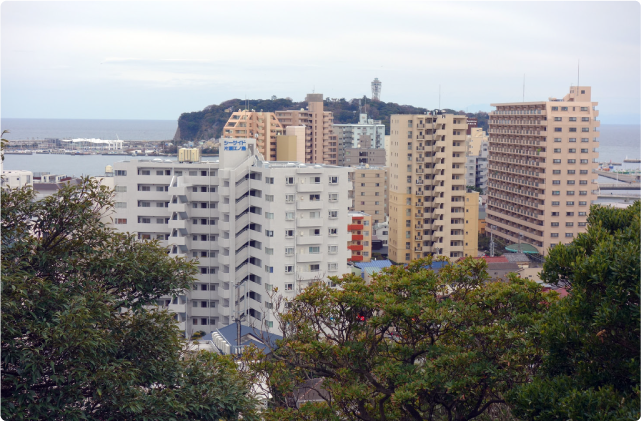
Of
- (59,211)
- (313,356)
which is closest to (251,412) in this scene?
(313,356)

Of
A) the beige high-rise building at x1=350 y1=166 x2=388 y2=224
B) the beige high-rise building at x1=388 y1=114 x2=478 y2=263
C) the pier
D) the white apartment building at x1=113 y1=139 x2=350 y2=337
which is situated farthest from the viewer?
the pier

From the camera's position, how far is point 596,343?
19.7ft

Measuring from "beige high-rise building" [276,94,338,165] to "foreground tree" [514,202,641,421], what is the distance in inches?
2192

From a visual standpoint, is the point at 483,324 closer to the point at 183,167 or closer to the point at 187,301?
the point at 187,301

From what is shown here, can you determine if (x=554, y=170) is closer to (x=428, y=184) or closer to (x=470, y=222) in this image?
(x=470, y=222)

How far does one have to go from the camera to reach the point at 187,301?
83.5 feet

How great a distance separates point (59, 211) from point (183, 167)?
836 inches

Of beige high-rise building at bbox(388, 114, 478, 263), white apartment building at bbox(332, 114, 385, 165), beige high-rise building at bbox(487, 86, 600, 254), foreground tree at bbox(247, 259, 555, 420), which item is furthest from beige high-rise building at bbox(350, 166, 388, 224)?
foreground tree at bbox(247, 259, 555, 420)

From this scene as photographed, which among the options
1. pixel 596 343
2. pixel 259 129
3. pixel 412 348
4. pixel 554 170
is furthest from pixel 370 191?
pixel 596 343

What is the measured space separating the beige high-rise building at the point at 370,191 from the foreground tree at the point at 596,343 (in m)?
40.6

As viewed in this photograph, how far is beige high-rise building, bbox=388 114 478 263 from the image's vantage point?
36031mm

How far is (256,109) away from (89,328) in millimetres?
92455

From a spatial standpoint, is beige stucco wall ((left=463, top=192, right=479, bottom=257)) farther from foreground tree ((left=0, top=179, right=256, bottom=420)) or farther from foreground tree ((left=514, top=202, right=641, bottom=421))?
foreground tree ((left=0, top=179, right=256, bottom=420))

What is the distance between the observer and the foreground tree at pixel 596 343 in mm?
5699
